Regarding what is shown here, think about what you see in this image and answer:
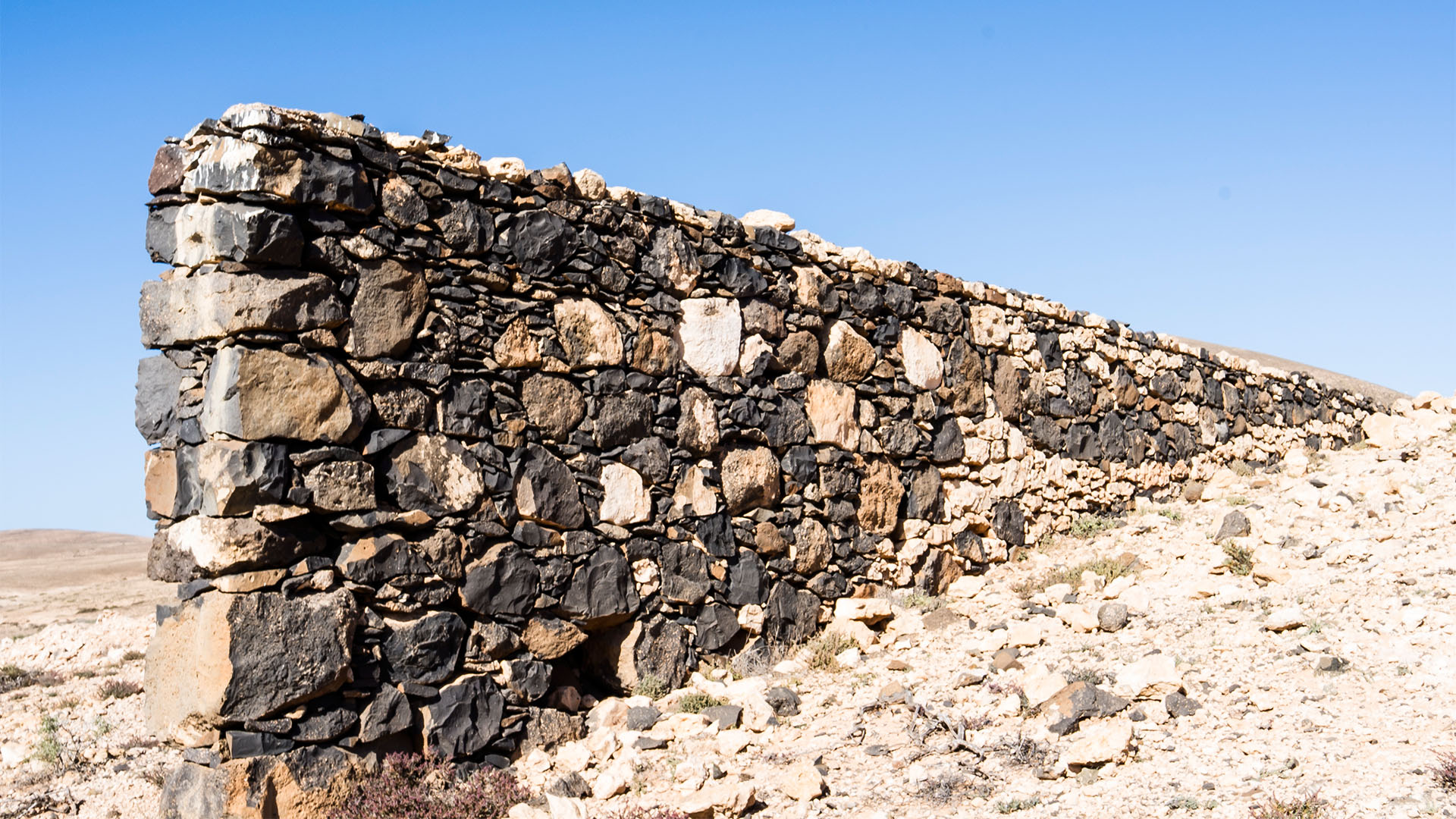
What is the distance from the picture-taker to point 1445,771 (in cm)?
408

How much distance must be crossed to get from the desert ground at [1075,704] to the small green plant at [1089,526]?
2.08 feet

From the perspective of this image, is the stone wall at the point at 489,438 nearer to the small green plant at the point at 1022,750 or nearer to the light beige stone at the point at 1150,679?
the small green plant at the point at 1022,750

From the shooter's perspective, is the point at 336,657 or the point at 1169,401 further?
the point at 1169,401

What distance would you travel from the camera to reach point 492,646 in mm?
5602

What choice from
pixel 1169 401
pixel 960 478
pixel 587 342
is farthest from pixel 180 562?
pixel 1169 401

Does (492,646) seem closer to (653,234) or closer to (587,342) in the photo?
(587,342)

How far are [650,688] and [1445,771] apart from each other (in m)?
4.05

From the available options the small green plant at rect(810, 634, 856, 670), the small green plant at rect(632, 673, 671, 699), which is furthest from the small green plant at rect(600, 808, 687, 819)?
the small green plant at rect(810, 634, 856, 670)

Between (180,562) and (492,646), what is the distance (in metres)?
1.63

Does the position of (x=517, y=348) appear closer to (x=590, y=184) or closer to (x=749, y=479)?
(x=590, y=184)

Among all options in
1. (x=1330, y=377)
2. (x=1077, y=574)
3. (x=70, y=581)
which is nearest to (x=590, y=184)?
(x=1077, y=574)

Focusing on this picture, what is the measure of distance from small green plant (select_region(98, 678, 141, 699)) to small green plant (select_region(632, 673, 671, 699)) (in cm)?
446

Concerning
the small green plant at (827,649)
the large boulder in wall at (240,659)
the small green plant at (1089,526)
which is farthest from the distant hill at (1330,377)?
the large boulder in wall at (240,659)

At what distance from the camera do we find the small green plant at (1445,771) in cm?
401
